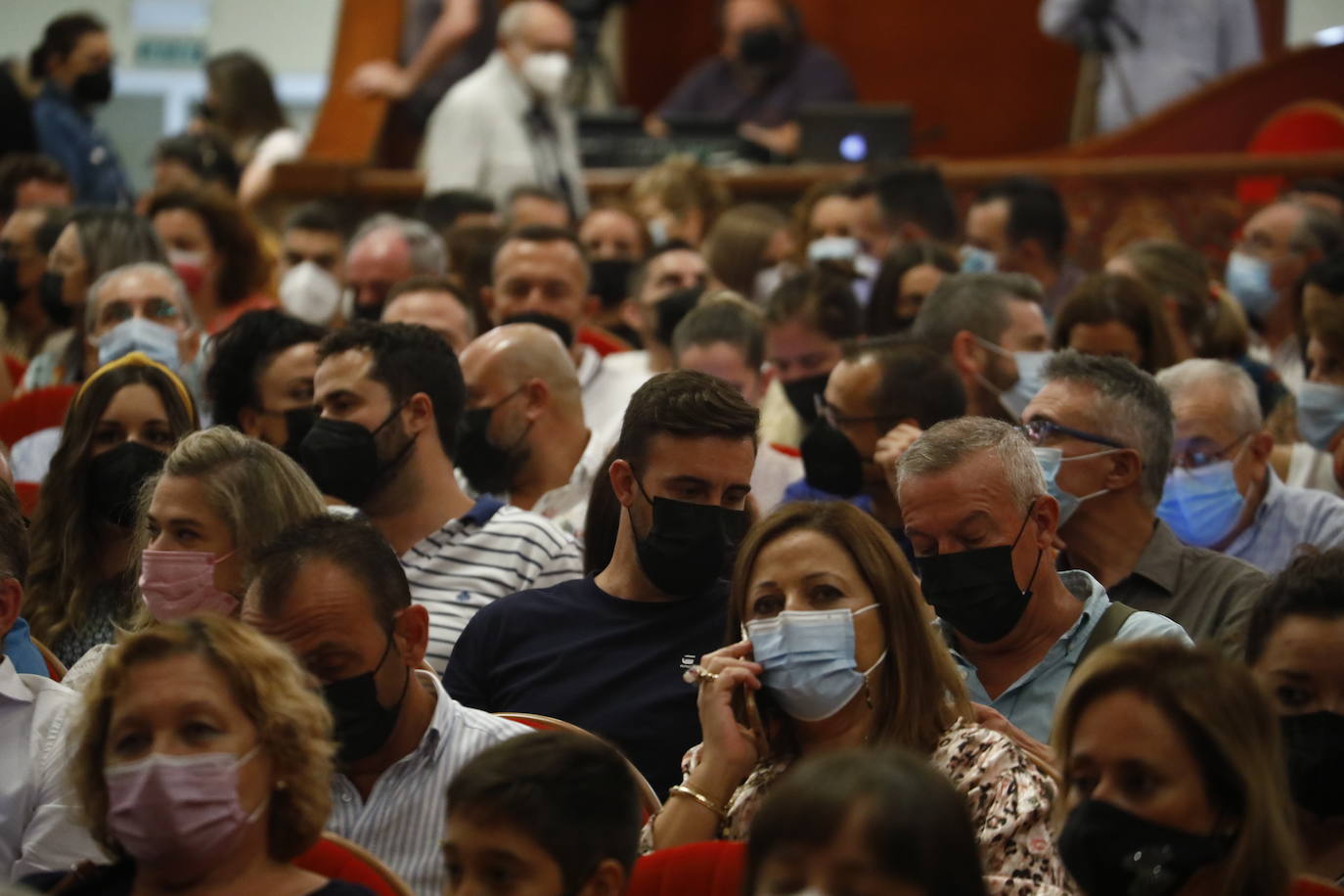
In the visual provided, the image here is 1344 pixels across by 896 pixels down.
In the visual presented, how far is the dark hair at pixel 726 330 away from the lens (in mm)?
5133

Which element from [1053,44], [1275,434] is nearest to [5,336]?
[1275,434]

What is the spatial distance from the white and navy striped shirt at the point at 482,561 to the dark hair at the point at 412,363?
0.96 ft

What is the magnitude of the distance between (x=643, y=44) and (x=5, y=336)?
5.24 meters

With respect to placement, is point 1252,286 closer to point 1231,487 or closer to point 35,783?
point 1231,487

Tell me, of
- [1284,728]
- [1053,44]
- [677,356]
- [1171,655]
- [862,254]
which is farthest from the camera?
[1053,44]

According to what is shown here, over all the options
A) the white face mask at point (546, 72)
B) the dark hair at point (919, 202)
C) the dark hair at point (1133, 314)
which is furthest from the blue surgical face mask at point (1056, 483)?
the white face mask at point (546, 72)

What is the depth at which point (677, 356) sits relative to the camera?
5.23 meters

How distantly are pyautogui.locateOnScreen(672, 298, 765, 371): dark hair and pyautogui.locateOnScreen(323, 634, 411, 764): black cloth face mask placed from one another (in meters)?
2.26

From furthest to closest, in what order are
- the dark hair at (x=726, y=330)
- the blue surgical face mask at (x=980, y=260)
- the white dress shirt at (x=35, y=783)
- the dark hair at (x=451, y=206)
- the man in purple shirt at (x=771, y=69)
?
the man in purple shirt at (x=771, y=69) < the dark hair at (x=451, y=206) < the blue surgical face mask at (x=980, y=260) < the dark hair at (x=726, y=330) < the white dress shirt at (x=35, y=783)

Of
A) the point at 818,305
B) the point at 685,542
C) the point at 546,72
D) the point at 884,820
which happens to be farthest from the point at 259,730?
the point at 546,72

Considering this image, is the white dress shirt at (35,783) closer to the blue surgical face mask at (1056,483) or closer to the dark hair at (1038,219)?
the blue surgical face mask at (1056,483)

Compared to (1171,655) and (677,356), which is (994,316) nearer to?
(677,356)

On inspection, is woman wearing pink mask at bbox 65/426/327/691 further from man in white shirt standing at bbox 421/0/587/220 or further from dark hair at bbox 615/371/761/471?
man in white shirt standing at bbox 421/0/587/220

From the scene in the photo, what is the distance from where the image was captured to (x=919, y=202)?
672 cm
